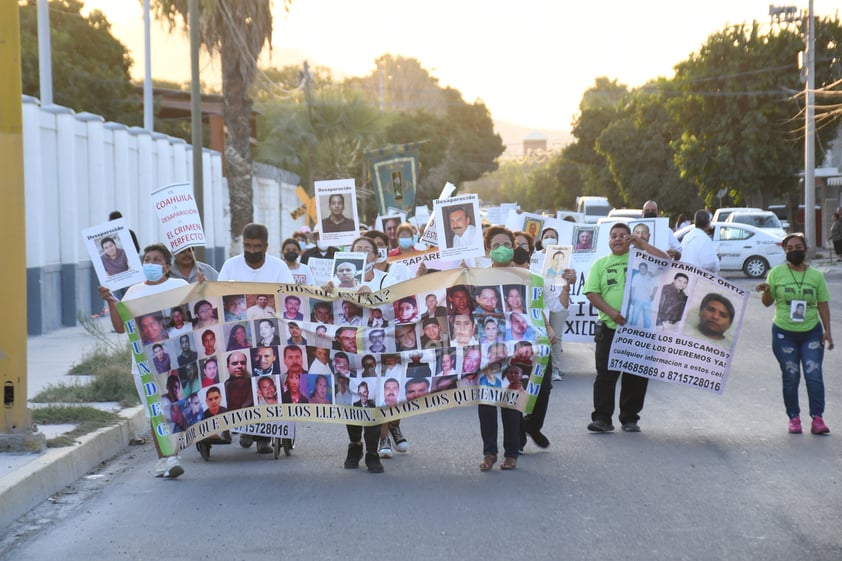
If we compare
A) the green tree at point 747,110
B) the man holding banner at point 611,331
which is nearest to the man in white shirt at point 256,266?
the man holding banner at point 611,331

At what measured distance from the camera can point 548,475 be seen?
840 cm

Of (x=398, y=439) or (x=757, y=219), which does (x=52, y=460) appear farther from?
(x=757, y=219)

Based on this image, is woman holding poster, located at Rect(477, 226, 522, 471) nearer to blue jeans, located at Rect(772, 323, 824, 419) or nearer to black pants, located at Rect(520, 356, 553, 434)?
black pants, located at Rect(520, 356, 553, 434)

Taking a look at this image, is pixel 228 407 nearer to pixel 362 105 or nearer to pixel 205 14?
pixel 205 14

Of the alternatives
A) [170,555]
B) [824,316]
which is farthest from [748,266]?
[170,555]

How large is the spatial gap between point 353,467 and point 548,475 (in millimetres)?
1419

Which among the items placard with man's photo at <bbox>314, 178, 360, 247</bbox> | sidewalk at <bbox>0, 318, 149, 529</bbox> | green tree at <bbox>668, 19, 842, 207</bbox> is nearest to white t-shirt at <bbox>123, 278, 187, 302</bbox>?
sidewalk at <bbox>0, 318, 149, 529</bbox>

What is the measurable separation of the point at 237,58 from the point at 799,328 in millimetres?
23332

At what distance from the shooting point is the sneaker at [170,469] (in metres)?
8.64

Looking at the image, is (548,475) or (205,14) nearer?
(548,475)

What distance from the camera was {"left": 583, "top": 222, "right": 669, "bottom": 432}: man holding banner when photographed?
401 inches

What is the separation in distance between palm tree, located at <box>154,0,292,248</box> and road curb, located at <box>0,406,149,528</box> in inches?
824

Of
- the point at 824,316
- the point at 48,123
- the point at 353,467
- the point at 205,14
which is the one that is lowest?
the point at 353,467

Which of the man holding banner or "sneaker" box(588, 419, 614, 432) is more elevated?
the man holding banner
